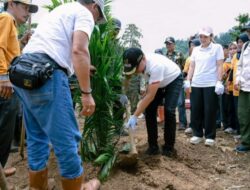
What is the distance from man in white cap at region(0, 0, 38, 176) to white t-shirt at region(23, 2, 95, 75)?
735 mm

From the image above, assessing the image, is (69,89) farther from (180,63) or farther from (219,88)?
(180,63)

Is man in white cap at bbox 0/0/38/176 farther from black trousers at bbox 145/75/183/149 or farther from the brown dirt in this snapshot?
black trousers at bbox 145/75/183/149

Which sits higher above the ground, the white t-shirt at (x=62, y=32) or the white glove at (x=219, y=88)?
the white t-shirt at (x=62, y=32)

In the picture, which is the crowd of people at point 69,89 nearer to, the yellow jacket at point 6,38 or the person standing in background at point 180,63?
the yellow jacket at point 6,38

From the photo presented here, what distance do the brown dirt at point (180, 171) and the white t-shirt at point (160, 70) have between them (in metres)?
0.94

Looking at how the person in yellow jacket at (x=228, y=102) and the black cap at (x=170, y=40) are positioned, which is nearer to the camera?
the person in yellow jacket at (x=228, y=102)

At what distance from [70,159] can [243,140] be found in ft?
10.8

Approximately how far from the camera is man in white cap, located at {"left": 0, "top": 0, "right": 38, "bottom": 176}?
3314 millimetres

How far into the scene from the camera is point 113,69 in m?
4.00

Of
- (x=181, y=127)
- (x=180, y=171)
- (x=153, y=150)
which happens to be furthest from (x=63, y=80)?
(x=181, y=127)

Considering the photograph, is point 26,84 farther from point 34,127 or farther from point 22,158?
point 22,158

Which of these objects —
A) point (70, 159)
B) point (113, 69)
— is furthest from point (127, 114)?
point (70, 159)

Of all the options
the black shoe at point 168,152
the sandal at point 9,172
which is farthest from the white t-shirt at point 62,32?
the black shoe at point 168,152

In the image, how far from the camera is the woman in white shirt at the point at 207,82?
5.31 metres
